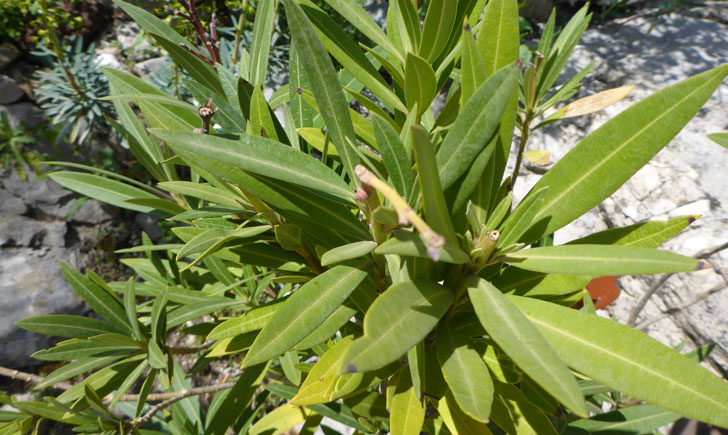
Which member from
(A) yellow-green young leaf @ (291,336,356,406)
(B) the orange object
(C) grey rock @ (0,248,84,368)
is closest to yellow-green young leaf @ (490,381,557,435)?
(A) yellow-green young leaf @ (291,336,356,406)

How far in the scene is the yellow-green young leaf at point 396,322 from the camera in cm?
35

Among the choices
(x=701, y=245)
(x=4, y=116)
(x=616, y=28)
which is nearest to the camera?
(x=701, y=245)

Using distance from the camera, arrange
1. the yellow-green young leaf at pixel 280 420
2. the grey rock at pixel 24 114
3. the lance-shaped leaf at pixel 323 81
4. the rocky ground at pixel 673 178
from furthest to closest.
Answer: the grey rock at pixel 24 114 → the rocky ground at pixel 673 178 → the yellow-green young leaf at pixel 280 420 → the lance-shaped leaf at pixel 323 81

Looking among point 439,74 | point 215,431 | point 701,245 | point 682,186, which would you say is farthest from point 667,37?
point 215,431

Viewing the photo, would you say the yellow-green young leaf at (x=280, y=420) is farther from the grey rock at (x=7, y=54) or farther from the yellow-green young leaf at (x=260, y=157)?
the grey rock at (x=7, y=54)

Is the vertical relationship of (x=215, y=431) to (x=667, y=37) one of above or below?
below

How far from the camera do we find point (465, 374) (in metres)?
0.46

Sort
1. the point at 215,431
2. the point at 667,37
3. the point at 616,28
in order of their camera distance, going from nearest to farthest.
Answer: the point at 215,431
the point at 667,37
the point at 616,28

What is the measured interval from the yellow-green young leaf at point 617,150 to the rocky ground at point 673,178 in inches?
42.9

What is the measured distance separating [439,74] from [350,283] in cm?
39

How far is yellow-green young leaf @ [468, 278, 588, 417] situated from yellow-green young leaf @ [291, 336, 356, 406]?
0.24m

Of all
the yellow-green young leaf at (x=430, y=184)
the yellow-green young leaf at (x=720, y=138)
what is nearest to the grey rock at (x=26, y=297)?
the yellow-green young leaf at (x=430, y=184)

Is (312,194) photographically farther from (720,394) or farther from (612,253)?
(720,394)

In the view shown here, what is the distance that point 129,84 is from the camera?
71cm
